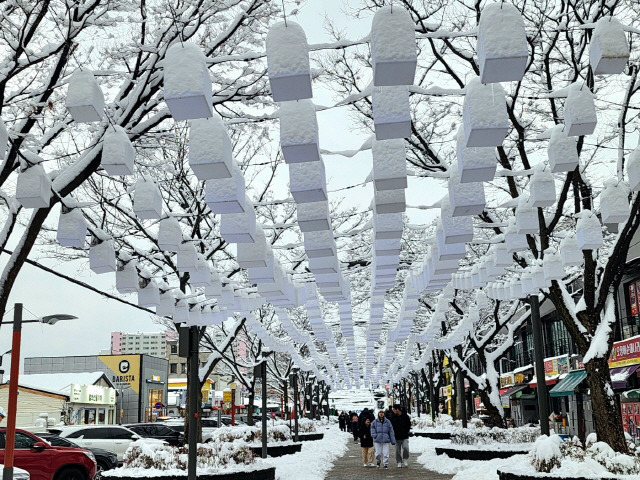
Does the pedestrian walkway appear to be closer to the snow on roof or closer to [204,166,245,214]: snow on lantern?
[204,166,245,214]: snow on lantern

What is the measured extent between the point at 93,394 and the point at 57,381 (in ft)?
9.34

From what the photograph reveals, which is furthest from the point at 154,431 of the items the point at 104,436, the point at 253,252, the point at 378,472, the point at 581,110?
the point at 581,110

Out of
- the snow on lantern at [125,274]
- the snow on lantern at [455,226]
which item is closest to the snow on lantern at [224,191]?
the snow on lantern at [455,226]

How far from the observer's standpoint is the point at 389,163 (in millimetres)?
7324

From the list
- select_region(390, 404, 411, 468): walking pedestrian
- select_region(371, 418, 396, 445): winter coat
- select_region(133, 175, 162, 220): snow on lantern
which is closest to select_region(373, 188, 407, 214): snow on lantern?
select_region(133, 175, 162, 220): snow on lantern

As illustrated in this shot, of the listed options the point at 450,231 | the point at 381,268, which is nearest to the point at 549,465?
the point at 381,268

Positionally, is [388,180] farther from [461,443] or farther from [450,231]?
[461,443]

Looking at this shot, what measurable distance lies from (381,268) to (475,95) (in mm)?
6998

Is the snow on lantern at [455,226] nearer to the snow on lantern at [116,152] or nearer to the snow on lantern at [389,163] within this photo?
the snow on lantern at [389,163]

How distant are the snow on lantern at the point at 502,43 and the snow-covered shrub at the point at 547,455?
971 centimetres

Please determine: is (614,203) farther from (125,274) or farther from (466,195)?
(125,274)

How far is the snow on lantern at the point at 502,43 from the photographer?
195 inches

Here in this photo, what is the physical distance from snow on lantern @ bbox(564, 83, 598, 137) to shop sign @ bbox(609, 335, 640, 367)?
83.2ft

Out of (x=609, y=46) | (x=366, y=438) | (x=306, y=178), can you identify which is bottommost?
(x=366, y=438)
